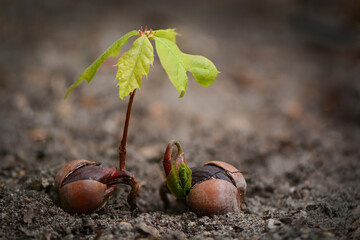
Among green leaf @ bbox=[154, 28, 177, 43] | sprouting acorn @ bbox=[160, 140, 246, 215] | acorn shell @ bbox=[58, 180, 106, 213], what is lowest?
acorn shell @ bbox=[58, 180, 106, 213]

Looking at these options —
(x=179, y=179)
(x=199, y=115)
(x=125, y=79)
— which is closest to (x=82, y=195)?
(x=179, y=179)

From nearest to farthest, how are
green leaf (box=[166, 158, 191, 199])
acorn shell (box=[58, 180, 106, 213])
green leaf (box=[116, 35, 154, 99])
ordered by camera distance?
green leaf (box=[116, 35, 154, 99]) → acorn shell (box=[58, 180, 106, 213]) → green leaf (box=[166, 158, 191, 199])

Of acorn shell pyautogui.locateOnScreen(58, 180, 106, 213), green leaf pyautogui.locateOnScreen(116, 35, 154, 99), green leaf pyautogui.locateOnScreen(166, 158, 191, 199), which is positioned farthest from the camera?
green leaf pyautogui.locateOnScreen(166, 158, 191, 199)

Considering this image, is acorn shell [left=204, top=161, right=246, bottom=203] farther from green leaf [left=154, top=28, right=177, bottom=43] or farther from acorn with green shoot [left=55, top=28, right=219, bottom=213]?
green leaf [left=154, top=28, right=177, bottom=43]

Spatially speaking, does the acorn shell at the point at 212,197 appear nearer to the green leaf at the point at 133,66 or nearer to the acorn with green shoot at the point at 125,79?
the acorn with green shoot at the point at 125,79

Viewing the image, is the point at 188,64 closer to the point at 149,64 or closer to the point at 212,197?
the point at 149,64

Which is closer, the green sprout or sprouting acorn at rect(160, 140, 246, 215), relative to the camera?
the green sprout

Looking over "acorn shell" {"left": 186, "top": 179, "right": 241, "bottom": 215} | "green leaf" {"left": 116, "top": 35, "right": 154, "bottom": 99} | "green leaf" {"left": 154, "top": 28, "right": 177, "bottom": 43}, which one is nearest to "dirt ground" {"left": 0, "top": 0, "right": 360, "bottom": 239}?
"acorn shell" {"left": 186, "top": 179, "right": 241, "bottom": 215}

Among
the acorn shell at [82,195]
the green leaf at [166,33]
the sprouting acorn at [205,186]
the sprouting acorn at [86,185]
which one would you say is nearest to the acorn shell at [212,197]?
the sprouting acorn at [205,186]
